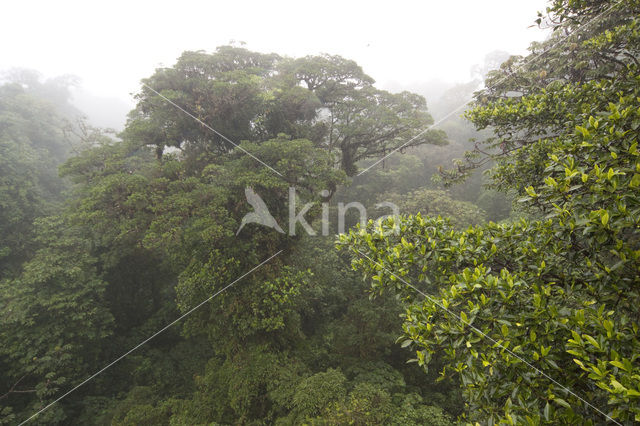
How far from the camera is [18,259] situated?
419 inches

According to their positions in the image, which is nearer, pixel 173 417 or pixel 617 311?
pixel 617 311

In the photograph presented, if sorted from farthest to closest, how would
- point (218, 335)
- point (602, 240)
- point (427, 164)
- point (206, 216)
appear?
point (427, 164) < point (218, 335) < point (206, 216) < point (602, 240)

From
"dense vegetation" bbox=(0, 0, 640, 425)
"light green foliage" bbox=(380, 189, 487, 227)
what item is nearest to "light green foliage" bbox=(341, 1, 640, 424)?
"dense vegetation" bbox=(0, 0, 640, 425)

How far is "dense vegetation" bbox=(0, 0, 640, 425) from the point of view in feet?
5.95

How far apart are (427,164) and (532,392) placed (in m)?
20.2

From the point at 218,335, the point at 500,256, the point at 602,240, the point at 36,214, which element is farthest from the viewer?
the point at 36,214

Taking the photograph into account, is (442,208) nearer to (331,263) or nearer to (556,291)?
(331,263)

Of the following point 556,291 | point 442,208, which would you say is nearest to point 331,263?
point 442,208

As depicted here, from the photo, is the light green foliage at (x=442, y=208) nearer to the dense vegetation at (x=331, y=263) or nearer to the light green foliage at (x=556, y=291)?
the dense vegetation at (x=331, y=263)

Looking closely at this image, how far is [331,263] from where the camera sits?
9.38 metres

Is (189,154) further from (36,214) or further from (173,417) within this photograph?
(36,214)

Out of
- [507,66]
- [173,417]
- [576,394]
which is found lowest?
[173,417]

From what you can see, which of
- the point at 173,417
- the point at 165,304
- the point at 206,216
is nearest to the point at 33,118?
the point at 165,304

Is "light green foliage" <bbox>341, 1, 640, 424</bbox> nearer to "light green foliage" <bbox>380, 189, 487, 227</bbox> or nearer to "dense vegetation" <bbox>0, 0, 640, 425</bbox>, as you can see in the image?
"dense vegetation" <bbox>0, 0, 640, 425</bbox>
